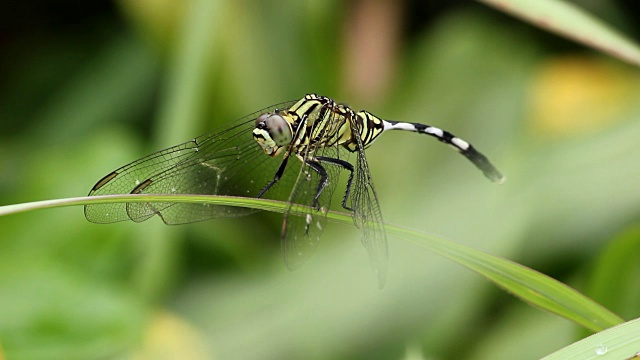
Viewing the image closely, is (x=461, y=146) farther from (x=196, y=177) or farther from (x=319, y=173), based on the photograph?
(x=196, y=177)

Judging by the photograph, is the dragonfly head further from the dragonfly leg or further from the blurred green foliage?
the blurred green foliage

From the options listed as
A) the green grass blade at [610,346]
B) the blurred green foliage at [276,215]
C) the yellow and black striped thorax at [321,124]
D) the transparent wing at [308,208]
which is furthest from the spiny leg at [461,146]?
the green grass blade at [610,346]

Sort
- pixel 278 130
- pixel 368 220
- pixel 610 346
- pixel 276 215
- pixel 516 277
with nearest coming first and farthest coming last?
pixel 610 346, pixel 516 277, pixel 368 220, pixel 278 130, pixel 276 215

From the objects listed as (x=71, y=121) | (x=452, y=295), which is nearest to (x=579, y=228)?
(x=452, y=295)

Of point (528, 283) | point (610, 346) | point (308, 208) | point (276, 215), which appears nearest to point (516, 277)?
point (528, 283)

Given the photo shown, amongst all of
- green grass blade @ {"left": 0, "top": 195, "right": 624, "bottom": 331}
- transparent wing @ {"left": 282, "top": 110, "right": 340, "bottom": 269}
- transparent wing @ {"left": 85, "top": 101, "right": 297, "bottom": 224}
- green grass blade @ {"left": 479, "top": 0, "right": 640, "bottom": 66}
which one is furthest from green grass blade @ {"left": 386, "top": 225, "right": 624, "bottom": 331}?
green grass blade @ {"left": 479, "top": 0, "right": 640, "bottom": 66}

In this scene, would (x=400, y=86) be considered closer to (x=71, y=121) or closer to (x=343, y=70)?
(x=343, y=70)
